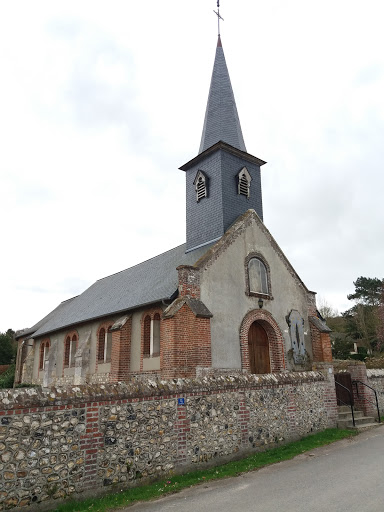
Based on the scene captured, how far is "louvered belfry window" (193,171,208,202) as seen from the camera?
20.1m

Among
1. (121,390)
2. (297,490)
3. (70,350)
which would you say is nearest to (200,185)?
(70,350)

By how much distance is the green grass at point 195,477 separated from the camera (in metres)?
6.64

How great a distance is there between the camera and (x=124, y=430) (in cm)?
757

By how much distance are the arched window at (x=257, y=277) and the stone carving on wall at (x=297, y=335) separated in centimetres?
198

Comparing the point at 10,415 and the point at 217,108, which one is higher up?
the point at 217,108

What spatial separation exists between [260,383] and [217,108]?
1731 cm

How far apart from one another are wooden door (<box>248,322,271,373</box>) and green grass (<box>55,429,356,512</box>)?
17.3 feet

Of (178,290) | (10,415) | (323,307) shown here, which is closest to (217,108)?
(178,290)

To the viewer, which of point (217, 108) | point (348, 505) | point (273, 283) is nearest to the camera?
point (348, 505)

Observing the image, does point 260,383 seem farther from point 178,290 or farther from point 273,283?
point 273,283

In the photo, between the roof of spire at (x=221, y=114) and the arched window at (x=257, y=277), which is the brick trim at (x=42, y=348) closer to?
the arched window at (x=257, y=277)

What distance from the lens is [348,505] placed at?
6.17 meters

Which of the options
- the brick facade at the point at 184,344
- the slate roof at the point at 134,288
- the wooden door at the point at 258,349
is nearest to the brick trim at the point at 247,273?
the wooden door at the point at 258,349

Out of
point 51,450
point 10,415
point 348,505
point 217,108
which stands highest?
point 217,108
